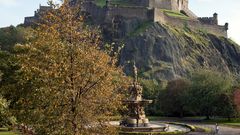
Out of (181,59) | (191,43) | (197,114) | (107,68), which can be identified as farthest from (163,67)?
(107,68)

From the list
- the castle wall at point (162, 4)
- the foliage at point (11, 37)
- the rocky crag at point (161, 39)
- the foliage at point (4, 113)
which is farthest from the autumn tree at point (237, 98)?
the castle wall at point (162, 4)

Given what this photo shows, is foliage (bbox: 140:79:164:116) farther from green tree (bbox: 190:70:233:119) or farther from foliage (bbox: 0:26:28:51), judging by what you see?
foliage (bbox: 0:26:28:51)

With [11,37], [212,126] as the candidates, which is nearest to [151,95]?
[212,126]

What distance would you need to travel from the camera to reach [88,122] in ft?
45.4

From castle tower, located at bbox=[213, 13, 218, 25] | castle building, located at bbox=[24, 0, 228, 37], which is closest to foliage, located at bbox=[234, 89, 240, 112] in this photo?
castle building, located at bbox=[24, 0, 228, 37]

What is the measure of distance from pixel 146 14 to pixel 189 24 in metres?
15.8

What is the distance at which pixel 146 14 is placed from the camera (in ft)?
346

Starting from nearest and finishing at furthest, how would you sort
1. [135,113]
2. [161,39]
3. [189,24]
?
[135,113], [161,39], [189,24]

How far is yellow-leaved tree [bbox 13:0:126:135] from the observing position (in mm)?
13016

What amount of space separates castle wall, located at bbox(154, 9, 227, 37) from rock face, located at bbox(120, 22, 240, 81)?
184 cm

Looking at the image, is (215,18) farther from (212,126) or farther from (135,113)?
(135,113)

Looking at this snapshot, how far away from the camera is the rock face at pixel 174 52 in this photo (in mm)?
95438

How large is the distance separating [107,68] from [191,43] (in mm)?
95335

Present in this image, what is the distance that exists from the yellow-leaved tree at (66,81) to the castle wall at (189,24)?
301 feet
